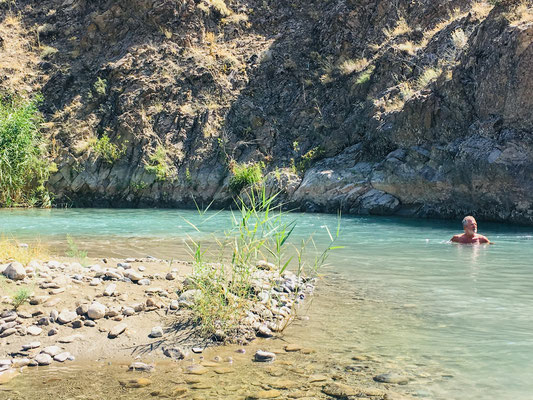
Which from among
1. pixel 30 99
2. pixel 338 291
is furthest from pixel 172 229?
pixel 30 99

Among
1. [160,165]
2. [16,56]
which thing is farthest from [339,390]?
[16,56]

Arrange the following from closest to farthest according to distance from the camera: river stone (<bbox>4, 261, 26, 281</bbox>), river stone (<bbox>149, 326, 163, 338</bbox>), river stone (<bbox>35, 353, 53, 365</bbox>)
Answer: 1. river stone (<bbox>35, 353, 53, 365</bbox>)
2. river stone (<bbox>149, 326, 163, 338</bbox>)
3. river stone (<bbox>4, 261, 26, 281</bbox>)

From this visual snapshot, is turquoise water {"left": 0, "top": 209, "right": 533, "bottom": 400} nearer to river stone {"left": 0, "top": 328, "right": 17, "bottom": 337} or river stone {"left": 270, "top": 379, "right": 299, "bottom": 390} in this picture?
river stone {"left": 270, "top": 379, "right": 299, "bottom": 390}

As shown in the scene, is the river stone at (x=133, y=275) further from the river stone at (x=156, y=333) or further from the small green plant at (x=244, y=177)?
the small green plant at (x=244, y=177)

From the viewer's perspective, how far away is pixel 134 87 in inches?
901

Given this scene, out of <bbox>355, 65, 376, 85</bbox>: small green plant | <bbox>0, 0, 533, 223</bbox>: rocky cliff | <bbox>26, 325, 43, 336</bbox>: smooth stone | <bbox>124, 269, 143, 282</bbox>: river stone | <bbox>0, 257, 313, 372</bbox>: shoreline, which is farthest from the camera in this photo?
<bbox>355, 65, 376, 85</bbox>: small green plant

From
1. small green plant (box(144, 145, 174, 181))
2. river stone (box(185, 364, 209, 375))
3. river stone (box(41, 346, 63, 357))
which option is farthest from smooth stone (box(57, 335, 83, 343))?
small green plant (box(144, 145, 174, 181))

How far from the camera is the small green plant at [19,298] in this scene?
4648 mm

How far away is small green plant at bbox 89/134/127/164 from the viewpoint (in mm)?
21203

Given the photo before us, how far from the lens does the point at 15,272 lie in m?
5.25

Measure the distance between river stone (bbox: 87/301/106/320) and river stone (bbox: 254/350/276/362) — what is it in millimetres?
1445

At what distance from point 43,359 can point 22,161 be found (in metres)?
16.8

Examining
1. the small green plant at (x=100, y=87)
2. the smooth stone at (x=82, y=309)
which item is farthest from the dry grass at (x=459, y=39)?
the smooth stone at (x=82, y=309)

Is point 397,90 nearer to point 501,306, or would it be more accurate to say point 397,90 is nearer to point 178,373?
point 501,306
